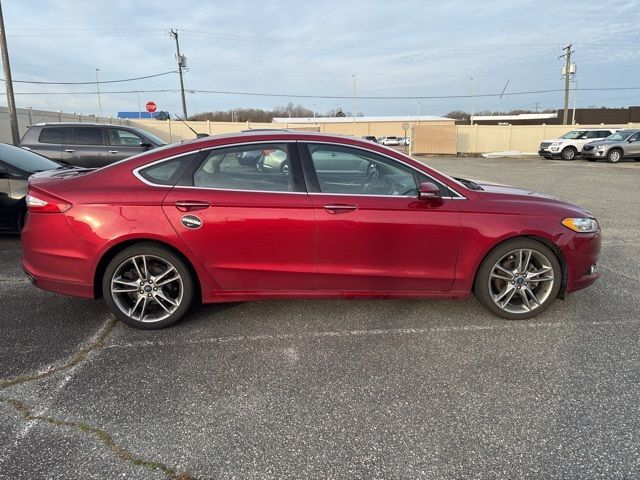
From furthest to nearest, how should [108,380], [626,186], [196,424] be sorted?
[626,186] < [108,380] < [196,424]

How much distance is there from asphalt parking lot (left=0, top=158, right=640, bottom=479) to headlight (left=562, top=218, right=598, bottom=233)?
0.77 meters

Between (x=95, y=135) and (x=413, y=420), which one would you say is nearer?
(x=413, y=420)

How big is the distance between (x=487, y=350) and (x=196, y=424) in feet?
6.97

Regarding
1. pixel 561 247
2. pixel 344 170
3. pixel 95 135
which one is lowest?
pixel 561 247

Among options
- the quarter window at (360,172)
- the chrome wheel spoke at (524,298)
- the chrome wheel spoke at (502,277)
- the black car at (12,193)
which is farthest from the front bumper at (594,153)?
the black car at (12,193)

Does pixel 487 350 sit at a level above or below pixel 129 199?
below

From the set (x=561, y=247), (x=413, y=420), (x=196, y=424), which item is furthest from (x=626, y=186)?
(x=196, y=424)

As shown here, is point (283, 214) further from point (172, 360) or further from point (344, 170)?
point (172, 360)

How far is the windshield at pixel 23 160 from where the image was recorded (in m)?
5.94

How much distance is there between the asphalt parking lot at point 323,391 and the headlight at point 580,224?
77cm

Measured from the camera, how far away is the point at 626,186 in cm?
1338

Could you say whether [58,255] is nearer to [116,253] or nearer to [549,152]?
[116,253]

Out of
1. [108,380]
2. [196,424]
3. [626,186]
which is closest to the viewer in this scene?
[196,424]

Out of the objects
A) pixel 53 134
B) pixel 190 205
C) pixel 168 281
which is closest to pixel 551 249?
pixel 190 205
